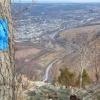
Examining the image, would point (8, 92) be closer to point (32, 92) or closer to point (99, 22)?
point (32, 92)

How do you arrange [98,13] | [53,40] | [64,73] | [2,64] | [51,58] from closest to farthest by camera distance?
[2,64], [64,73], [51,58], [53,40], [98,13]

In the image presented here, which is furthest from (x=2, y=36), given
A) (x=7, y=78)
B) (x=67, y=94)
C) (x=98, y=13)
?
(x=98, y=13)

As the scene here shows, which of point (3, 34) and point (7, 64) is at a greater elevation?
point (3, 34)
